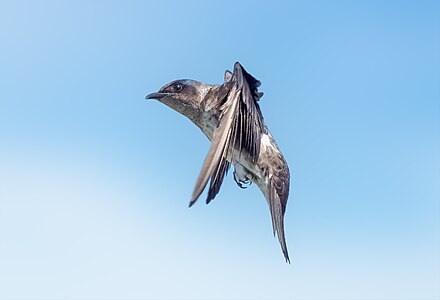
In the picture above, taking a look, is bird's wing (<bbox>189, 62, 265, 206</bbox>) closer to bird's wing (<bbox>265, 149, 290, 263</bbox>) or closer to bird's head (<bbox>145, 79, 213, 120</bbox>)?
bird's wing (<bbox>265, 149, 290, 263</bbox>)

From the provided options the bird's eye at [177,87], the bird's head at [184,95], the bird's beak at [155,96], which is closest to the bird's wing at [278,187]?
the bird's head at [184,95]

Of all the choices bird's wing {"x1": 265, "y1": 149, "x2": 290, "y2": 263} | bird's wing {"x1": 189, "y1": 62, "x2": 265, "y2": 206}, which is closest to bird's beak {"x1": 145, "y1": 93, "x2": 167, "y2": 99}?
bird's wing {"x1": 189, "y1": 62, "x2": 265, "y2": 206}

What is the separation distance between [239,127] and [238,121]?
0.06 meters

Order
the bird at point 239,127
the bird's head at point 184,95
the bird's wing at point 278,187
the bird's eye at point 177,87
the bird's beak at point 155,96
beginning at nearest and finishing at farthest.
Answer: the bird at point 239,127 → the bird's wing at point 278,187 → the bird's head at point 184,95 → the bird's eye at point 177,87 → the bird's beak at point 155,96

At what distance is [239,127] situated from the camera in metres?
6.38

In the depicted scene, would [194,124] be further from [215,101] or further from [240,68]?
[240,68]

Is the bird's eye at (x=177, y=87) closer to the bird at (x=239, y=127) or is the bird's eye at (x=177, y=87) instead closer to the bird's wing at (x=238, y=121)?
the bird at (x=239, y=127)

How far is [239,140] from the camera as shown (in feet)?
21.4

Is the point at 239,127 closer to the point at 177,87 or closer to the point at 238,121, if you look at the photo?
the point at 238,121

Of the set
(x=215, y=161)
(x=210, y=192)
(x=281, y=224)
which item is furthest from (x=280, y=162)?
(x=215, y=161)

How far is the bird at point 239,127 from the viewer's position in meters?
6.49

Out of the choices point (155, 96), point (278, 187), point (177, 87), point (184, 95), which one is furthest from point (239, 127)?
point (155, 96)

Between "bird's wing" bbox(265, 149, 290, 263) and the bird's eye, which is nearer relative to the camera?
"bird's wing" bbox(265, 149, 290, 263)

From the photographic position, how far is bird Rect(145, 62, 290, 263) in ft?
21.3
